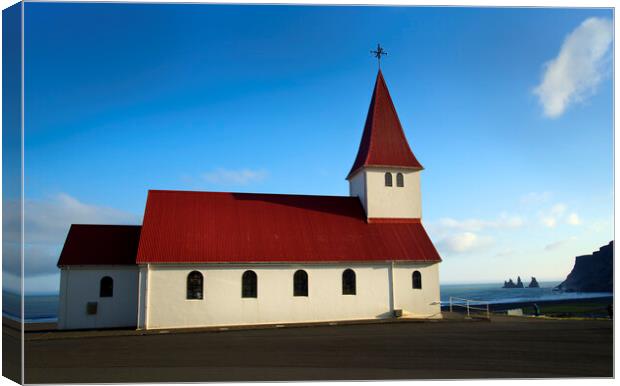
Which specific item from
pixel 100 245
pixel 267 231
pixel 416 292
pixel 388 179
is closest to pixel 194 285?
pixel 267 231

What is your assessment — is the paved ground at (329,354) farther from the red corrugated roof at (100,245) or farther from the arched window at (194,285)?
the red corrugated roof at (100,245)

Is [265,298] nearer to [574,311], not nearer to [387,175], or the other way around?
[387,175]

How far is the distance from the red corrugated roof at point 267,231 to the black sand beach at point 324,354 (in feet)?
13.9

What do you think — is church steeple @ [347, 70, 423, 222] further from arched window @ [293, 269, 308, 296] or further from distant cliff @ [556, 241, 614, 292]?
distant cliff @ [556, 241, 614, 292]

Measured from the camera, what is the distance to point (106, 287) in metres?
23.4

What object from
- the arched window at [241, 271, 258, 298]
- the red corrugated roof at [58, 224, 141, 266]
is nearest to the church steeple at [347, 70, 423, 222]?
the arched window at [241, 271, 258, 298]

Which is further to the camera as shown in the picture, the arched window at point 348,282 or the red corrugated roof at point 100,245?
the arched window at point 348,282

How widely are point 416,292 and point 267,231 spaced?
8722 millimetres

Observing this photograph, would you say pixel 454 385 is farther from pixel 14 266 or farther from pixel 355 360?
pixel 14 266

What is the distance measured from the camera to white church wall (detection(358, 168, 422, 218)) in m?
27.9

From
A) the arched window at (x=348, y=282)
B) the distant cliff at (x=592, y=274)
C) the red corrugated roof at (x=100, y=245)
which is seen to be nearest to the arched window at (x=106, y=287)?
the red corrugated roof at (x=100, y=245)

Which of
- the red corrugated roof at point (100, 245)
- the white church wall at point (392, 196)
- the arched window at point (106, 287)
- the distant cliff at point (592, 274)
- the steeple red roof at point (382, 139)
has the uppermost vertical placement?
the steeple red roof at point (382, 139)

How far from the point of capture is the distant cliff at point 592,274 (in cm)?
8388

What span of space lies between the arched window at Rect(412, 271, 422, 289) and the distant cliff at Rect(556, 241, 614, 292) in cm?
6477
